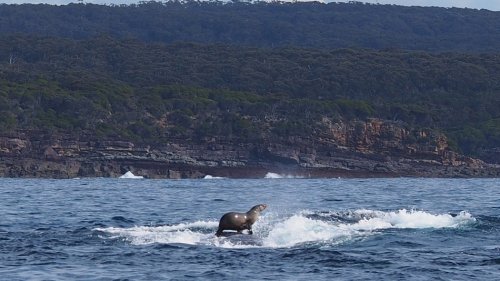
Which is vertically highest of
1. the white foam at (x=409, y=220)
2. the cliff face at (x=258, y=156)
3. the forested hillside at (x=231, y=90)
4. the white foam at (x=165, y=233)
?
the forested hillside at (x=231, y=90)

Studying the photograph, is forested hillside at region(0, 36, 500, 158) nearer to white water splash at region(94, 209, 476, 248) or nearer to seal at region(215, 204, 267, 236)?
white water splash at region(94, 209, 476, 248)

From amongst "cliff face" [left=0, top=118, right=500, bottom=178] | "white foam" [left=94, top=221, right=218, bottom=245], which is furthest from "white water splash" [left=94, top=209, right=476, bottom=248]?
"cliff face" [left=0, top=118, right=500, bottom=178]

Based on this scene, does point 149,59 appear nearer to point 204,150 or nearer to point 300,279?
point 204,150

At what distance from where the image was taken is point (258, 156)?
11000cm

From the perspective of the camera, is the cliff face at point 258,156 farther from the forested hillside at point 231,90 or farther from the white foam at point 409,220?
the white foam at point 409,220

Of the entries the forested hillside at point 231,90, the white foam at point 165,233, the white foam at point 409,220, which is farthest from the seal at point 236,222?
the forested hillside at point 231,90

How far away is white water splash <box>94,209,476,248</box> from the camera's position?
31797mm

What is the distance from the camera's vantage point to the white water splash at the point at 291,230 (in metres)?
31.8

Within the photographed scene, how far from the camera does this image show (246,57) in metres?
168

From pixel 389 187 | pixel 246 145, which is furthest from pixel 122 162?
pixel 389 187

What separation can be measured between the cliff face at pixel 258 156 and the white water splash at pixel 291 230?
63.2 meters

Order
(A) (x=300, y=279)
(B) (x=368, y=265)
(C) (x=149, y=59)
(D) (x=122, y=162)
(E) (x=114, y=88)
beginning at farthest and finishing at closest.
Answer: (C) (x=149, y=59) < (E) (x=114, y=88) < (D) (x=122, y=162) < (B) (x=368, y=265) < (A) (x=300, y=279)

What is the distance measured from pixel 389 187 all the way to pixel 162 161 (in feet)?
118

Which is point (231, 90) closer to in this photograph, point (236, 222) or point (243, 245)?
point (236, 222)
